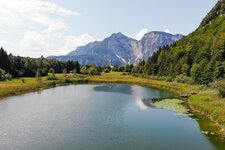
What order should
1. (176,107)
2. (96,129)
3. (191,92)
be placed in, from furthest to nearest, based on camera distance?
(191,92), (176,107), (96,129)

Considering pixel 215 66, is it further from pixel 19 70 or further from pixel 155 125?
pixel 19 70

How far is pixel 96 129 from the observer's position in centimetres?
4806

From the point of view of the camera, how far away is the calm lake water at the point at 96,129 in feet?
129

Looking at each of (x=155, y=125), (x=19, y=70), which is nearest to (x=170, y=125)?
(x=155, y=125)

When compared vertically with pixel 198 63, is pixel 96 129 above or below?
below

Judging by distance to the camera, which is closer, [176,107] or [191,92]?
[176,107]

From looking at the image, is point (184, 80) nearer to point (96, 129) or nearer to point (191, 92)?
point (191, 92)

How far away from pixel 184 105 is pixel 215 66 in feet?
121

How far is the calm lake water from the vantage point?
129 ft

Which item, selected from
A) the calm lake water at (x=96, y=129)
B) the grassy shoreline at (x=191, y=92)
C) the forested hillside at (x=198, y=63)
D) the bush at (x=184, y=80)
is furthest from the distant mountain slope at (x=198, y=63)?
the calm lake water at (x=96, y=129)

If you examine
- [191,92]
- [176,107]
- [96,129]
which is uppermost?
[191,92]

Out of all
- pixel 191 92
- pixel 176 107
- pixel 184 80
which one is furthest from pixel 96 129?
pixel 184 80

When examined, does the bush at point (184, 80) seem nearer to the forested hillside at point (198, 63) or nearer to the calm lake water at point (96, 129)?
the forested hillside at point (198, 63)

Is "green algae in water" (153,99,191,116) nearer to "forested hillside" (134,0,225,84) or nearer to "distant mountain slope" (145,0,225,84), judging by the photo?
"forested hillside" (134,0,225,84)
